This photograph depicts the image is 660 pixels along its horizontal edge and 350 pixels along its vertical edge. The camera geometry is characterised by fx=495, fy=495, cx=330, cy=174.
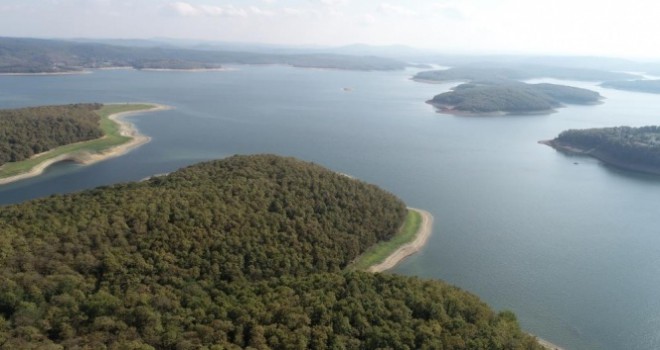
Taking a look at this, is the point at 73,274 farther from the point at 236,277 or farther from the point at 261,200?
the point at 261,200

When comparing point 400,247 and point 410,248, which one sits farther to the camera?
point 410,248

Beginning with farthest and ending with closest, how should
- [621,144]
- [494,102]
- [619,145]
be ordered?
1. [494,102]
2. [619,145]
3. [621,144]

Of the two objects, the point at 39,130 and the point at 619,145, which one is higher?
the point at 619,145

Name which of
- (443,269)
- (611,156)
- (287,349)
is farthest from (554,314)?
(611,156)

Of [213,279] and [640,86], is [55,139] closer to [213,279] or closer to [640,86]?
[213,279]

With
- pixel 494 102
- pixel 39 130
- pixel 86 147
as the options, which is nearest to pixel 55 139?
pixel 39 130

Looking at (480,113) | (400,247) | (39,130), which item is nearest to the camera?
(400,247)
